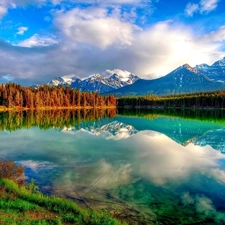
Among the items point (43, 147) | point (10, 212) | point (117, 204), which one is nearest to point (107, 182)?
point (117, 204)

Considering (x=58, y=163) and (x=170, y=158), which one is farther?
→ (x=170, y=158)

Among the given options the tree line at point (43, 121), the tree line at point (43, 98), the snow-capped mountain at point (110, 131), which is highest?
the tree line at point (43, 98)

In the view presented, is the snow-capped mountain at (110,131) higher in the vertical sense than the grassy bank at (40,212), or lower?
lower

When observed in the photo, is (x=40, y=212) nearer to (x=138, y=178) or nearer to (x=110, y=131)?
(x=138, y=178)

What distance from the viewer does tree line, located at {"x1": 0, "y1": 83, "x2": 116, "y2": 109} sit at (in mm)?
129625

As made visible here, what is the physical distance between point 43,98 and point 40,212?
14288 centimetres

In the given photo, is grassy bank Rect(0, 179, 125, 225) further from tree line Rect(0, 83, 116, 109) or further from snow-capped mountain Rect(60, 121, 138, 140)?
tree line Rect(0, 83, 116, 109)

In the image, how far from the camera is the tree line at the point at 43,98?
425ft

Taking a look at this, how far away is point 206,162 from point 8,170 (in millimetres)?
17663

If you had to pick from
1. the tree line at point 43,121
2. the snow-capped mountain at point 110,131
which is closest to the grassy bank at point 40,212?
the snow-capped mountain at point 110,131

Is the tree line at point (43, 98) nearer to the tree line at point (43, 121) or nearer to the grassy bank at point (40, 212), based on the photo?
the tree line at point (43, 121)

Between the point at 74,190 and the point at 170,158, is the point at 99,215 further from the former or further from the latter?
the point at 170,158

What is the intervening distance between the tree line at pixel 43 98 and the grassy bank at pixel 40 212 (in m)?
123

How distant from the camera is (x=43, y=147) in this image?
31391 millimetres
